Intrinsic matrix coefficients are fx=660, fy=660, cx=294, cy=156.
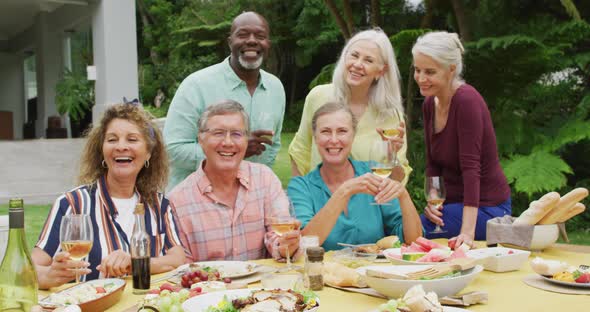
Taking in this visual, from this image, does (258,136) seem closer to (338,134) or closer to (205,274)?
(338,134)

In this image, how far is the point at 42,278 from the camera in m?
2.34

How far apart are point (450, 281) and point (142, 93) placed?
24620mm

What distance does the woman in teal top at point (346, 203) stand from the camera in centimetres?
313

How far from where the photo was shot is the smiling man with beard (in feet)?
12.8

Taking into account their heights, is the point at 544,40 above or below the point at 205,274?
above

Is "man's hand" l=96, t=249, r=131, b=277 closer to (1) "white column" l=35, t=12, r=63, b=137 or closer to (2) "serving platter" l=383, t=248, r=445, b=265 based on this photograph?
(2) "serving platter" l=383, t=248, r=445, b=265

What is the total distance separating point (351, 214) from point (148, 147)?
→ 39.6 inches

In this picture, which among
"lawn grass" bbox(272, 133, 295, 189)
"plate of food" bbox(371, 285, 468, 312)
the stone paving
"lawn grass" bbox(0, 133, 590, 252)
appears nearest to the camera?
"plate of food" bbox(371, 285, 468, 312)

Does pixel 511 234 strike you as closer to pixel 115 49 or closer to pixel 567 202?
pixel 567 202

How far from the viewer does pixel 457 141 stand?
3453mm

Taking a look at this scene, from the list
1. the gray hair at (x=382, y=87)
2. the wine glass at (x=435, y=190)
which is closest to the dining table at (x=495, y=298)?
the wine glass at (x=435, y=190)

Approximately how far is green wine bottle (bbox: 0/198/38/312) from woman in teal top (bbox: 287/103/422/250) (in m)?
1.29

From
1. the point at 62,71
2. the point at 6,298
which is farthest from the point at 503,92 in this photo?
the point at 62,71

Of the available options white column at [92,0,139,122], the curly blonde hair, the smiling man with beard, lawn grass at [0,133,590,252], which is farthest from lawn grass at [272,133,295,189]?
the curly blonde hair
